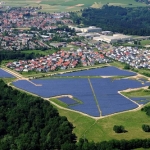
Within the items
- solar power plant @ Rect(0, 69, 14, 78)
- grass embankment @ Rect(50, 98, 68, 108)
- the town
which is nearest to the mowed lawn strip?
grass embankment @ Rect(50, 98, 68, 108)

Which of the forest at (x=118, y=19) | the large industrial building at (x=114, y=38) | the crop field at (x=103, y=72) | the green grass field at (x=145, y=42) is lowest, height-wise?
the crop field at (x=103, y=72)

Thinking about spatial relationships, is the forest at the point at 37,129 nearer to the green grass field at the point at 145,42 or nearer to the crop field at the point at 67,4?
the green grass field at the point at 145,42

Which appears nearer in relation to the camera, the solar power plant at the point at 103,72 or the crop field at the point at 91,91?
the crop field at the point at 91,91

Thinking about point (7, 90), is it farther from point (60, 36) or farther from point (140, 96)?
point (60, 36)

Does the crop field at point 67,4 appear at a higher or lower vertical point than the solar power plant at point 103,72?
higher

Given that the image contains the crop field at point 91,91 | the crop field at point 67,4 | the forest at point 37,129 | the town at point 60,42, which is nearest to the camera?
the forest at point 37,129

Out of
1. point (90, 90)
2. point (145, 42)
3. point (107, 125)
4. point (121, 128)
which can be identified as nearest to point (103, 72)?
point (90, 90)

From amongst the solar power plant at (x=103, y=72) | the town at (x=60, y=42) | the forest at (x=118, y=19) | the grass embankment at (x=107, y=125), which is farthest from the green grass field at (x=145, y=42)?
the grass embankment at (x=107, y=125)
